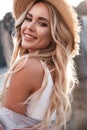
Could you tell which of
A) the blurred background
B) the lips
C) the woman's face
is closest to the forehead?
the woman's face

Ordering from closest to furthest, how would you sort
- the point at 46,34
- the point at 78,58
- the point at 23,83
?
the point at 23,83 → the point at 46,34 → the point at 78,58

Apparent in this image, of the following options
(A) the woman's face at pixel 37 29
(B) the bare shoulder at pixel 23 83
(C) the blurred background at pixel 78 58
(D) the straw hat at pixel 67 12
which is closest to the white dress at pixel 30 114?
(B) the bare shoulder at pixel 23 83

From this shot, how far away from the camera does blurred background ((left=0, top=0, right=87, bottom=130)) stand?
423 cm

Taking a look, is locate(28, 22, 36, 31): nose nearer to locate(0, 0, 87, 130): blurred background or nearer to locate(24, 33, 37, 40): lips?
locate(24, 33, 37, 40): lips

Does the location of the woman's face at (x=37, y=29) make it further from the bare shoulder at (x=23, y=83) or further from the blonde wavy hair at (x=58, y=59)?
the bare shoulder at (x=23, y=83)

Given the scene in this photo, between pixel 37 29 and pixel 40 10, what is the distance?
0.11 meters

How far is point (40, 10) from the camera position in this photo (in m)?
2.13

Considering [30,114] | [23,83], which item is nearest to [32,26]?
[23,83]

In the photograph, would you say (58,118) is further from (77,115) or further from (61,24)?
(77,115)

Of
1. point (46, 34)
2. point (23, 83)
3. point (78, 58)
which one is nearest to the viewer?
point (23, 83)

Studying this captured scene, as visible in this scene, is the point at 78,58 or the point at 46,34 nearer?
the point at 46,34

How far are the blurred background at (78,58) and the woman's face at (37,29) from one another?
72.4 inches

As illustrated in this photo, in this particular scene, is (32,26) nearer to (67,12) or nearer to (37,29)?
(37,29)

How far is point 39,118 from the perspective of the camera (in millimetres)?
2129
